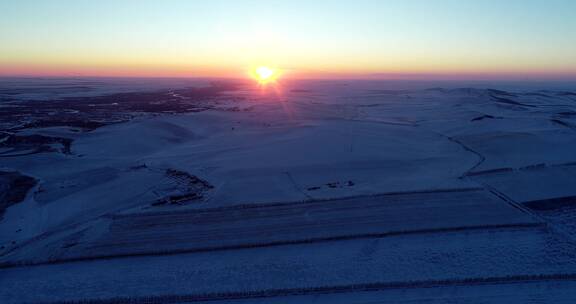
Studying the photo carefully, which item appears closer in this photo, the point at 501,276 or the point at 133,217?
the point at 501,276

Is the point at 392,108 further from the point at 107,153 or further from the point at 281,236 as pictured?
the point at 281,236

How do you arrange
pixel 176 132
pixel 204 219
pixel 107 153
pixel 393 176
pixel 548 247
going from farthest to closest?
pixel 176 132
pixel 107 153
pixel 393 176
pixel 204 219
pixel 548 247

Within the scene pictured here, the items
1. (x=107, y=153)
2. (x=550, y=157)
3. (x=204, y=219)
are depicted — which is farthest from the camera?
(x=107, y=153)

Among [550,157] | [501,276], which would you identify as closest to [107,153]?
[501,276]

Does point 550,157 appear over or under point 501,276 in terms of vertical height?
over

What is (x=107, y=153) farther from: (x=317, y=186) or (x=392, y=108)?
(x=392, y=108)

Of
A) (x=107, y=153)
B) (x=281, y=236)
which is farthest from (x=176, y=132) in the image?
(x=281, y=236)
